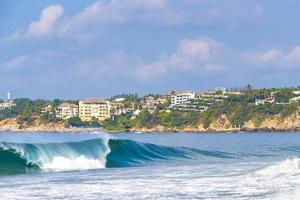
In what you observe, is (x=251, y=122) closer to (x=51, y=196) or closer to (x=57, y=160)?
(x=57, y=160)

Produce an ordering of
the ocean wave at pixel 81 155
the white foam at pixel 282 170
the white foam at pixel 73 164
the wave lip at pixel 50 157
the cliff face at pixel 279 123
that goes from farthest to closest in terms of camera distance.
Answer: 1. the cliff face at pixel 279 123
2. the ocean wave at pixel 81 155
3. the white foam at pixel 73 164
4. the wave lip at pixel 50 157
5. the white foam at pixel 282 170

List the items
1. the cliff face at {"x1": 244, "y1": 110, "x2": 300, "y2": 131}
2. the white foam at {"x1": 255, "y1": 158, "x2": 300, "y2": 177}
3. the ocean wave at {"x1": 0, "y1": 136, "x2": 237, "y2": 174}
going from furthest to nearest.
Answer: the cliff face at {"x1": 244, "y1": 110, "x2": 300, "y2": 131} → the ocean wave at {"x1": 0, "y1": 136, "x2": 237, "y2": 174} → the white foam at {"x1": 255, "y1": 158, "x2": 300, "y2": 177}

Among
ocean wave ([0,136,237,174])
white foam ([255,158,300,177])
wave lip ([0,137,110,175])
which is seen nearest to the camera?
white foam ([255,158,300,177])

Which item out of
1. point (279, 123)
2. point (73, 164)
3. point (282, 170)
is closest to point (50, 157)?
point (73, 164)

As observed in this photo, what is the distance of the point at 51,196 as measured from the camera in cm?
1848

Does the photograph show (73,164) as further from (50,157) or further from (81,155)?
(81,155)

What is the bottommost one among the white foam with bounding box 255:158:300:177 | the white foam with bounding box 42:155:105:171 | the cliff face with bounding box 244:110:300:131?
the white foam with bounding box 42:155:105:171

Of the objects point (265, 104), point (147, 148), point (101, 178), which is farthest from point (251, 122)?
point (101, 178)

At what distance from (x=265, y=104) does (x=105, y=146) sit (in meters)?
157

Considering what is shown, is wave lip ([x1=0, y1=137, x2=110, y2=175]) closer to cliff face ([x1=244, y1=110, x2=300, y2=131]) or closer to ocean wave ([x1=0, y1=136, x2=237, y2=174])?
ocean wave ([x1=0, y1=136, x2=237, y2=174])

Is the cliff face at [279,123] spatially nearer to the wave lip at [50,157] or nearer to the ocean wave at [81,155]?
the ocean wave at [81,155]

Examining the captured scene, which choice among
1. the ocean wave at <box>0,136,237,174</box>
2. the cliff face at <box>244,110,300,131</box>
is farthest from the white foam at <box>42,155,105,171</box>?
the cliff face at <box>244,110,300,131</box>

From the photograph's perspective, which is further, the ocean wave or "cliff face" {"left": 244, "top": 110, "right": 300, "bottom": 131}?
"cliff face" {"left": 244, "top": 110, "right": 300, "bottom": 131}

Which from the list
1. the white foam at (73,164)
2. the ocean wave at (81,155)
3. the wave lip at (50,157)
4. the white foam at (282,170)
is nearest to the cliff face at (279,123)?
the ocean wave at (81,155)
